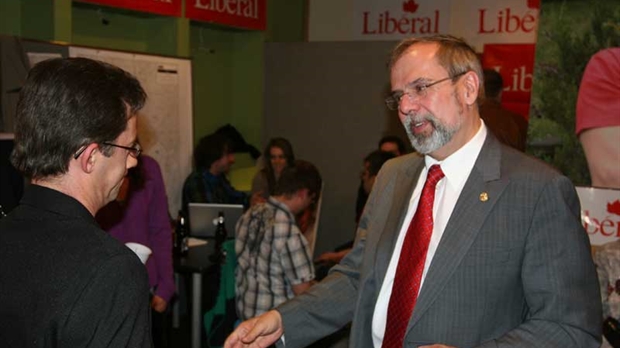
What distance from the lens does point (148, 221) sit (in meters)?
3.51

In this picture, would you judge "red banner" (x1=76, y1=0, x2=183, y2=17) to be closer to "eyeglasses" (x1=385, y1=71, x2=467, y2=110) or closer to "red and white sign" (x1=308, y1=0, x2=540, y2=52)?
"red and white sign" (x1=308, y1=0, x2=540, y2=52)

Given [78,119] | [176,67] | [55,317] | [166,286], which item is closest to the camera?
[55,317]

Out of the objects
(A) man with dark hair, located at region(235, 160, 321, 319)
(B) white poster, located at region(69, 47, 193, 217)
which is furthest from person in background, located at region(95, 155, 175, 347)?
(B) white poster, located at region(69, 47, 193, 217)

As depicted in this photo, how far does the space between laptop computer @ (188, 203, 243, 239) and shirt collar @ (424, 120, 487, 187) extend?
3.22 meters

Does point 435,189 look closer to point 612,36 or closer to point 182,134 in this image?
point 612,36

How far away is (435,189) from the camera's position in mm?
1785

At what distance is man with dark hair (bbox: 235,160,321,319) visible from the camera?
3.43 metres

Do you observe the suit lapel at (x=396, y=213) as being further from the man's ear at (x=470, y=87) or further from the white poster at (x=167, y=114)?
the white poster at (x=167, y=114)

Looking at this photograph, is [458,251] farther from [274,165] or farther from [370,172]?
[274,165]

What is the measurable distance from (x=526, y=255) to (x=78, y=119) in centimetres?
106

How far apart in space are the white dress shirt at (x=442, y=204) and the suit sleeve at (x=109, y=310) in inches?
31.0

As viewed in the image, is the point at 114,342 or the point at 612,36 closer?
the point at 114,342

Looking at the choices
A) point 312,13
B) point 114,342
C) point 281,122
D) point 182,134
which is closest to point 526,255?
point 114,342

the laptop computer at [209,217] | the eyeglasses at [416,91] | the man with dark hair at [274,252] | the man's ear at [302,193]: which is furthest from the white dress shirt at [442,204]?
the laptop computer at [209,217]
